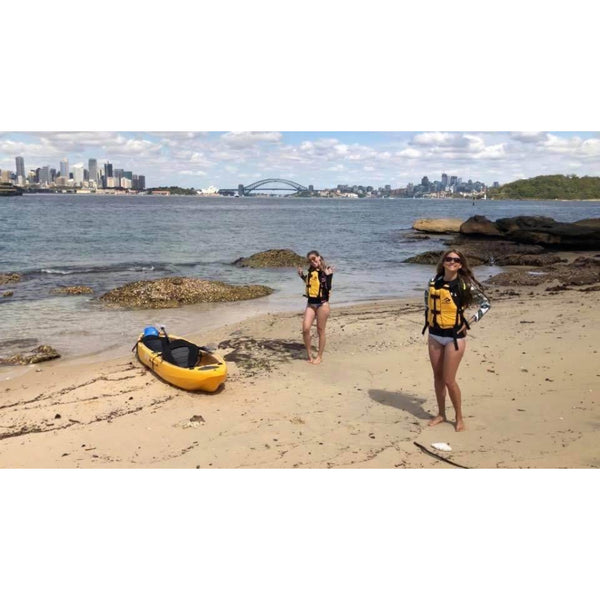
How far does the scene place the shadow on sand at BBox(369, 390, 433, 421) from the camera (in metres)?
4.31

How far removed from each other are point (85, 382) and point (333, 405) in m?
2.49

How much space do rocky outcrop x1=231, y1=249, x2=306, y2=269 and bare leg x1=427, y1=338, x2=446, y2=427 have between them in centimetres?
1090

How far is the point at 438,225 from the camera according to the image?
24.0 meters

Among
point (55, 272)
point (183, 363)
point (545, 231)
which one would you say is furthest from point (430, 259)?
point (183, 363)

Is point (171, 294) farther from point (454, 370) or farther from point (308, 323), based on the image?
point (454, 370)

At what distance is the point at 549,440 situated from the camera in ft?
11.7

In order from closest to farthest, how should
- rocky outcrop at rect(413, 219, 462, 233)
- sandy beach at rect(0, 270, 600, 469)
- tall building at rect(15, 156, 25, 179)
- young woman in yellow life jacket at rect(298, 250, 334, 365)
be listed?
sandy beach at rect(0, 270, 600, 469) → tall building at rect(15, 156, 25, 179) → young woman in yellow life jacket at rect(298, 250, 334, 365) → rocky outcrop at rect(413, 219, 462, 233)

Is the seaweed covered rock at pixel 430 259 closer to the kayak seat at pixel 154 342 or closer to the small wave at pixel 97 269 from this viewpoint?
the small wave at pixel 97 269

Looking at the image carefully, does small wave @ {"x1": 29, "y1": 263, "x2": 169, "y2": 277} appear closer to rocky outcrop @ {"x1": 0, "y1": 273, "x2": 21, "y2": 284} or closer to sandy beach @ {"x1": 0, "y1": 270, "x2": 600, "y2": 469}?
rocky outcrop @ {"x1": 0, "y1": 273, "x2": 21, "y2": 284}

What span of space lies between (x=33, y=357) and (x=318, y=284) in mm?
3407

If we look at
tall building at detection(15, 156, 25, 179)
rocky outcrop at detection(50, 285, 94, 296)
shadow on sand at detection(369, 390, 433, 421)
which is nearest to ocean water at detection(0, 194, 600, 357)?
rocky outcrop at detection(50, 285, 94, 296)

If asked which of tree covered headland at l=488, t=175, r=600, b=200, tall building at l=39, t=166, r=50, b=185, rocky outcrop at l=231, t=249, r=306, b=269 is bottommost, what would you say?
rocky outcrop at l=231, t=249, r=306, b=269
